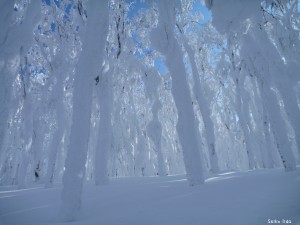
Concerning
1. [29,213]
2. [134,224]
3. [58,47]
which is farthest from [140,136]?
[134,224]

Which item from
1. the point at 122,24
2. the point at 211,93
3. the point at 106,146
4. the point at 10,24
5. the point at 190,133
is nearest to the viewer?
the point at 10,24

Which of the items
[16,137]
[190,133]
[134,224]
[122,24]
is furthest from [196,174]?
[16,137]

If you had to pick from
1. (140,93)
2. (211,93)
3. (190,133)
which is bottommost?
(190,133)

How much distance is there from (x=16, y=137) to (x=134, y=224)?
25.7 m

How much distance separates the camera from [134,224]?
3.75 metres

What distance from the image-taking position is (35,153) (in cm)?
1508

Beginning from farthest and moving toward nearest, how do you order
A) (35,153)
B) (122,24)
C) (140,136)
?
(140,136) < (35,153) < (122,24)

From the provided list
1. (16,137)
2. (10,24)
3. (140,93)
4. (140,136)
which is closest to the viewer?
(10,24)

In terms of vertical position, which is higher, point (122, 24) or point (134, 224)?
point (122, 24)

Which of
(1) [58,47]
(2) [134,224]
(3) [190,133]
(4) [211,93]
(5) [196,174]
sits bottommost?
(2) [134,224]

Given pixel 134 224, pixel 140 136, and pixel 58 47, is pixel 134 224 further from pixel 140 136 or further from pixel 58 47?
pixel 140 136

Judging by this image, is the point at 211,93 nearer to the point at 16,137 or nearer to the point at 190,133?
the point at 190,133

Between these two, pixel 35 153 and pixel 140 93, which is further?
pixel 140 93

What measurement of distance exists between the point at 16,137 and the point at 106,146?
18880mm
